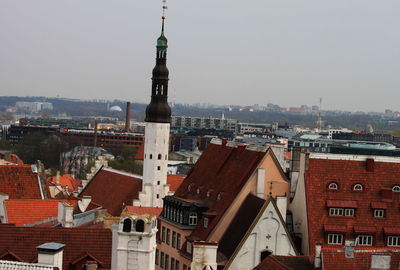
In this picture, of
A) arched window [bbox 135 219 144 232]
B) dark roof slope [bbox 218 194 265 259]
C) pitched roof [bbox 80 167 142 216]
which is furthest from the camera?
pitched roof [bbox 80 167 142 216]

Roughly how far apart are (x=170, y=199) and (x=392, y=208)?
18403 millimetres

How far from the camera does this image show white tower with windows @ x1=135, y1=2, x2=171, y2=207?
87.1 metres

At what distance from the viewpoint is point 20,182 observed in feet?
214

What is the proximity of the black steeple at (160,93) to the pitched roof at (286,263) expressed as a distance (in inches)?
1719

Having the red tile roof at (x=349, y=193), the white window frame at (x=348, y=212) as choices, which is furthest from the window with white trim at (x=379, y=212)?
the white window frame at (x=348, y=212)

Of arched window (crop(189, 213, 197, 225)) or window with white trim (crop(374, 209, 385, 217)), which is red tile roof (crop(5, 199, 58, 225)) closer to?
arched window (crop(189, 213, 197, 225))

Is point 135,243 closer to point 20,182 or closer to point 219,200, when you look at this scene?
point 219,200

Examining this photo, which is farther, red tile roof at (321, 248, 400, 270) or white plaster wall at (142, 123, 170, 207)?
white plaster wall at (142, 123, 170, 207)

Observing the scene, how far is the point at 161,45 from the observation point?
89.3 meters

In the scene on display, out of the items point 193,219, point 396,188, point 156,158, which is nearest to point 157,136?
point 156,158

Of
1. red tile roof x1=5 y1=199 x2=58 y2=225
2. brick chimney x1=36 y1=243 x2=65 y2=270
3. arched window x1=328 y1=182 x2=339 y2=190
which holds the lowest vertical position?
red tile roof x1=5 y1=199 x2=58 y2=225

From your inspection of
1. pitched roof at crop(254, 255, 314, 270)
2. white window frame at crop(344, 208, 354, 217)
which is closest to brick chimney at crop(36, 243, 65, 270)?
pitched roof at crop(254, 255, 314, 270)

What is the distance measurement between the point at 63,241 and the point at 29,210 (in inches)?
672

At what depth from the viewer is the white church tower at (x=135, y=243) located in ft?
103
